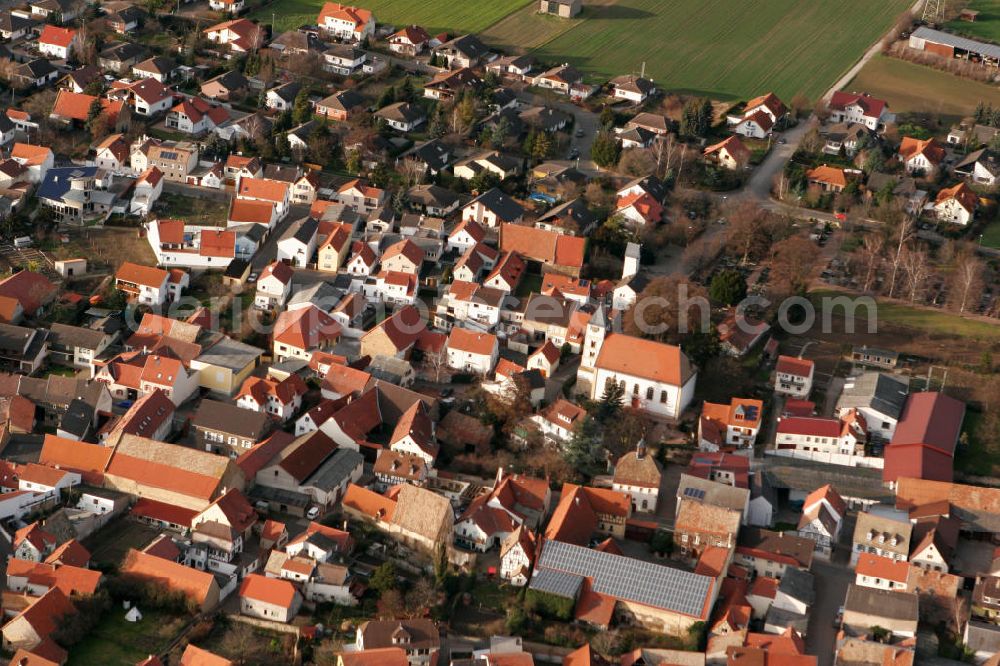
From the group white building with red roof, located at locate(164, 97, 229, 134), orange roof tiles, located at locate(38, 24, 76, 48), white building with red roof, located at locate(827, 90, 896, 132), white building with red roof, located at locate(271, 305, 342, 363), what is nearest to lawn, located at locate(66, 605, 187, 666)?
white building with red roof, located at locate(271, 305, 342, 363)

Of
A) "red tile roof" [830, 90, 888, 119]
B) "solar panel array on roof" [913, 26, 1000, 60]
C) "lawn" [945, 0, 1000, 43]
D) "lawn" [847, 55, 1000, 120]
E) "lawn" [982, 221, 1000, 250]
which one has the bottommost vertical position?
"lawn" [982, 221, 1000, 250]

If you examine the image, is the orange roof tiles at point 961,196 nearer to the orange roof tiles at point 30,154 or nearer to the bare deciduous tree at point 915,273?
the bare deciduous tree at point 915,273

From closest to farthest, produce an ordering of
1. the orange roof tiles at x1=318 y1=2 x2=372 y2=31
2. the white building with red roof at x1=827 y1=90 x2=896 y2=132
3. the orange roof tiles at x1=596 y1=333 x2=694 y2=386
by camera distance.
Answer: the orange roof tiles at x1=596 y1=333 x2=694 y2=386
the white building with red roof at x1=827 y1=90 x2=896 y2=132
the orange roof tiles at x1=318 y1=2 x2=372 y2=31

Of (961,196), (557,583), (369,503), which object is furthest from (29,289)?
(961,196)

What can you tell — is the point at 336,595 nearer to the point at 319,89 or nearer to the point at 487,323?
the point at 487,323

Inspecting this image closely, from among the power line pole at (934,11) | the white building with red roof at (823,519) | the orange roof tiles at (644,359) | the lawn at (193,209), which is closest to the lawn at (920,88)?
the power line pole at (934,11)

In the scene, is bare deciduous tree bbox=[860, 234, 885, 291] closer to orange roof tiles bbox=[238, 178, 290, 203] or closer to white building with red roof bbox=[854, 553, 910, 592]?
white building with red roof bbox=[854, 553, 910, 592]
